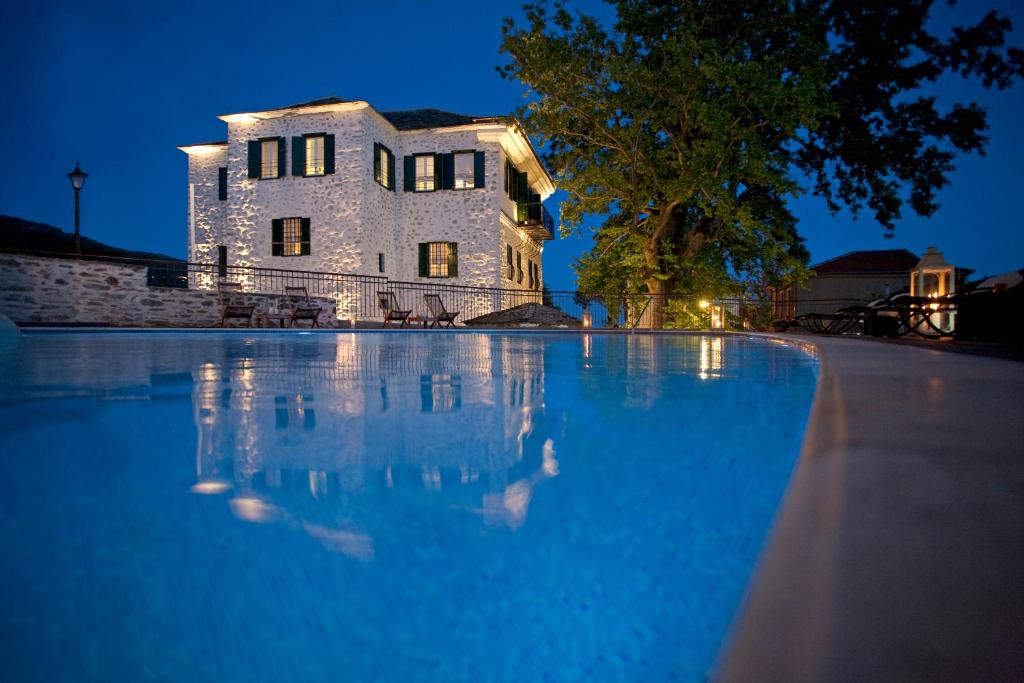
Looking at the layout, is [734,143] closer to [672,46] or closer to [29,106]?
[672,46]

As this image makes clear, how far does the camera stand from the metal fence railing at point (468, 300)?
17.0 meters

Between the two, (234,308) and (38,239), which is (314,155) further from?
(38,239)

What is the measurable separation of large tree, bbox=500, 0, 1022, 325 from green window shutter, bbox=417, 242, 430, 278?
23.9 ft

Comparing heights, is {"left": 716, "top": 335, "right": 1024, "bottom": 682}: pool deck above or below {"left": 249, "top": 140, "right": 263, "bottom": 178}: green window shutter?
below

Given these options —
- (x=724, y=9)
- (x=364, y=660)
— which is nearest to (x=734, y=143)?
(x=724, y=9)

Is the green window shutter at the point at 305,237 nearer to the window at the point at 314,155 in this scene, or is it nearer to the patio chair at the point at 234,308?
the window at the point at 314,155

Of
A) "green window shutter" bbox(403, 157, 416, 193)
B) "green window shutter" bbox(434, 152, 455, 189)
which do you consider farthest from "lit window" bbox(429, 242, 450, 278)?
"green window shutter" bbox(403, 157, 416, 193)

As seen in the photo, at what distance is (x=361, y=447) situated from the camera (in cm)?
135

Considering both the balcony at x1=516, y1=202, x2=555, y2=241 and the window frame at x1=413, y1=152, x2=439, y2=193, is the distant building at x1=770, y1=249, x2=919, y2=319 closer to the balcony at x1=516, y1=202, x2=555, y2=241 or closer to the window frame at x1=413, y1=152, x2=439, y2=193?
the balcony at x1=516, y1=202, x2=555, y2=241

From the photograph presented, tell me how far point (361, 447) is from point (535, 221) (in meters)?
24.2

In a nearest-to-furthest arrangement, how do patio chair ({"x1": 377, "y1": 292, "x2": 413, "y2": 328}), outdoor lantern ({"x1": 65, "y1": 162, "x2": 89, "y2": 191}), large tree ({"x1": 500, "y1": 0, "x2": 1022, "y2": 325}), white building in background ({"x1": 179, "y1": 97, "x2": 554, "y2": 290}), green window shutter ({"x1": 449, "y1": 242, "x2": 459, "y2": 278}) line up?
1. large tree ({"x1": 500, "y1": 0, "x2": 1022, "y2": 325})
2. outdoor lantern ({"x1": 65, "y1": 162, "x2": 89, "y2": 191})
3. patio chair ({"x1": 377, "y1": 292, "x2": 413, "y2": 328})
4. white building in background ({"x1": 179, "y1": 97, "x2": 554, "y2": 290})
5. green window shutter ({"x1": 449, "y1": 242, "x2": 459, "y2": 278})

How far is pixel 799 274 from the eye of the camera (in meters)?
15.3

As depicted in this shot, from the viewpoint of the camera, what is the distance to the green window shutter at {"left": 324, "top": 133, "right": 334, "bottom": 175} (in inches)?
774

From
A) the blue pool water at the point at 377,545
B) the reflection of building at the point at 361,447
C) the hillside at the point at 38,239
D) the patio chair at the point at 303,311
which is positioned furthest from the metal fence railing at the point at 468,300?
the hillside at the point at 38,239
